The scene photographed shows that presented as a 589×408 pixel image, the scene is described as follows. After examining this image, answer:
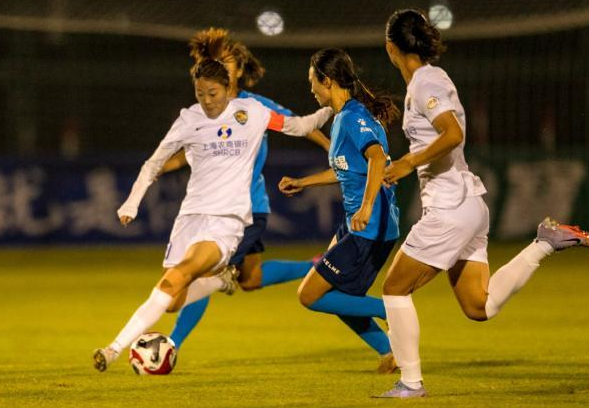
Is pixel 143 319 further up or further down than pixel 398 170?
further down

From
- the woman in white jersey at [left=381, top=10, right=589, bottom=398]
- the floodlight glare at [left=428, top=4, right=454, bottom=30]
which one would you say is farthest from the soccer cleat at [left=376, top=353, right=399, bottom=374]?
the floodlight glare at [left=428, top=4, right=454, bottom=30]

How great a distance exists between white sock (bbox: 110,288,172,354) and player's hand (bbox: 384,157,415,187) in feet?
6.11

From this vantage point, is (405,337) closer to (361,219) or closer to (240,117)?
(361,219)

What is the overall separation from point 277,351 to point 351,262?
1936 mm

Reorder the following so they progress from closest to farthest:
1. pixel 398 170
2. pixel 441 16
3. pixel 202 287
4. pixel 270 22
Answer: pixel 398 170, pixel 202 287, pixel 441 16, pixel 270 22

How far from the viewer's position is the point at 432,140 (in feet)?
20.3

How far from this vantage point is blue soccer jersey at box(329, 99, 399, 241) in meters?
6.68

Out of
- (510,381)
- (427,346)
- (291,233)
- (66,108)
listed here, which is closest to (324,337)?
(427,346)

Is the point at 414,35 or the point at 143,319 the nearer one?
the point at 414,35

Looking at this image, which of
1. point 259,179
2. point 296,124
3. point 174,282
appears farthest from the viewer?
point 259,179

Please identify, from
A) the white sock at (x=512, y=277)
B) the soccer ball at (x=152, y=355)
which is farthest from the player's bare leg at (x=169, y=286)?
the white sock at (x=512, y=277)

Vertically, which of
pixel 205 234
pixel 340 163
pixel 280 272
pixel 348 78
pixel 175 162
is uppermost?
pixel 348 78

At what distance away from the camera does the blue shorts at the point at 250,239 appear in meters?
8.17

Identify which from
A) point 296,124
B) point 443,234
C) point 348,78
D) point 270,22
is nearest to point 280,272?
point 296,124
